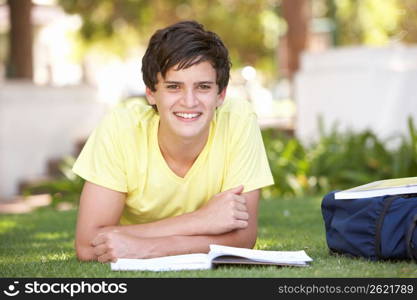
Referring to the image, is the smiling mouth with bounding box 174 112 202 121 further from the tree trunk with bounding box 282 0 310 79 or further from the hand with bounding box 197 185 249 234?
the tree trunk with bounding box 282 0 310 79

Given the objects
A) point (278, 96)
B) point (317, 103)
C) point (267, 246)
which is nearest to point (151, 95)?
point (267, 246)

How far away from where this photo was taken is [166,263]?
11.4 ft

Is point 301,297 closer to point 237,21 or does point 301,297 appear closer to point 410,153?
point 410,153

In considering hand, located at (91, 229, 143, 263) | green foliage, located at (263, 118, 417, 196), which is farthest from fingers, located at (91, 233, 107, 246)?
green foliage, located at (263, 118, 417, 196)

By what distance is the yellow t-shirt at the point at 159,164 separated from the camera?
4031 millimetres

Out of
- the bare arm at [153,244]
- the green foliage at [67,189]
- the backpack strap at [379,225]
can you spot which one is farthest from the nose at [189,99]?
the green foliage at [67,189]

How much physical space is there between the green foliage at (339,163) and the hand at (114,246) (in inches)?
189

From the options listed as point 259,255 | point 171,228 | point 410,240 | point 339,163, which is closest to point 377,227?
point 410,240

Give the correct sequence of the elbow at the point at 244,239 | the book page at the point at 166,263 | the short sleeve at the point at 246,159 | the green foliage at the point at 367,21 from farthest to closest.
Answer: the green foliage at the point at 367,21 < the short sleeve at the point at 246,159 < the elbow at the point at 244,239 < the book page at the point at 166,263

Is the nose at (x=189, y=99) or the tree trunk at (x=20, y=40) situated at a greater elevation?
the nose at (x=189, y=99)

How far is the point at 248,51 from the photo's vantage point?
39.5m

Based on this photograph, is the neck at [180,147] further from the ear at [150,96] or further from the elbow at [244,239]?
the elbow at [244,239]

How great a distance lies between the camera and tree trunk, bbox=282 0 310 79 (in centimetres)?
1369

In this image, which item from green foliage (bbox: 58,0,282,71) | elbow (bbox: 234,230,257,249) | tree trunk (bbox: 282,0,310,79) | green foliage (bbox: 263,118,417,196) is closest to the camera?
elbow (bbox: 234,230,257,249)
